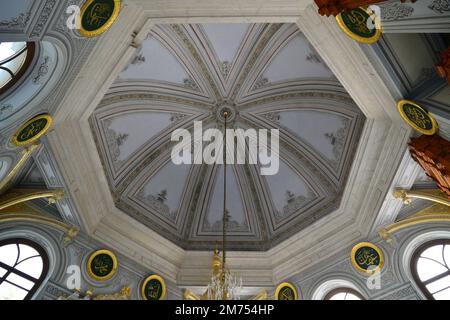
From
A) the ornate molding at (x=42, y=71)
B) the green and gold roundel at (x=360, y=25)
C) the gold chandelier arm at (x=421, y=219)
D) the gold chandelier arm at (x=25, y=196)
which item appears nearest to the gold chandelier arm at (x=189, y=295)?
the gold chandelier arm at (x=25, y=196)

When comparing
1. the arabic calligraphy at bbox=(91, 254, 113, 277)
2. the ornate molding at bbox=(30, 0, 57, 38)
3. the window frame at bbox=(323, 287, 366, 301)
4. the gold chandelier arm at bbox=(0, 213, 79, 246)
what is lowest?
the window frame at bbox=(323, 287, 366, 301)

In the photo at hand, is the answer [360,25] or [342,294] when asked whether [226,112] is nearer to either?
[342,294]

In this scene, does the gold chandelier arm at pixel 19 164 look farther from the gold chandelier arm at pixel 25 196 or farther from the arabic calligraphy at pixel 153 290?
the arabic calligraphy at pixel 153 290

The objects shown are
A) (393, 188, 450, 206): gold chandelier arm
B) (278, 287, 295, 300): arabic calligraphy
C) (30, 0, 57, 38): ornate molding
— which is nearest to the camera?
(30, 0, 57, 38): ornate molding

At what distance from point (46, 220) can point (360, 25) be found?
21.6 feet

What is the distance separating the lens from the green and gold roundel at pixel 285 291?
31.2 feet

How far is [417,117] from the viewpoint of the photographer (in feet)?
21.7

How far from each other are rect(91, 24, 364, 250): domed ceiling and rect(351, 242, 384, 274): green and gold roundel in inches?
45.4

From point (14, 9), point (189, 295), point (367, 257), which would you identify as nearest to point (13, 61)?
point (14, 9)

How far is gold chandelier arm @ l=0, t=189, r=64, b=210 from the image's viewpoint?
7875mm

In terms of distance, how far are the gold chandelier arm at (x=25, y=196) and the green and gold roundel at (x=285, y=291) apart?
16.4ft

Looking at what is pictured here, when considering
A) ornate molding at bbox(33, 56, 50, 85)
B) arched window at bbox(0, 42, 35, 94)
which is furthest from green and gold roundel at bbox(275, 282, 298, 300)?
arched window at bbox(0, 42, 35, 94)

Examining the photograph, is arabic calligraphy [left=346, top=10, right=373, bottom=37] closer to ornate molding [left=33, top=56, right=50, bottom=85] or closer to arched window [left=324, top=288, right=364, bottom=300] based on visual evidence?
ornate molding [left=33, top=56, right=50, bottom=85]

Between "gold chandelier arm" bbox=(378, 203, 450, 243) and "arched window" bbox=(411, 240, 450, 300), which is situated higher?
"gold chandelier arm" bbox=(378, 203, 450, 243)
